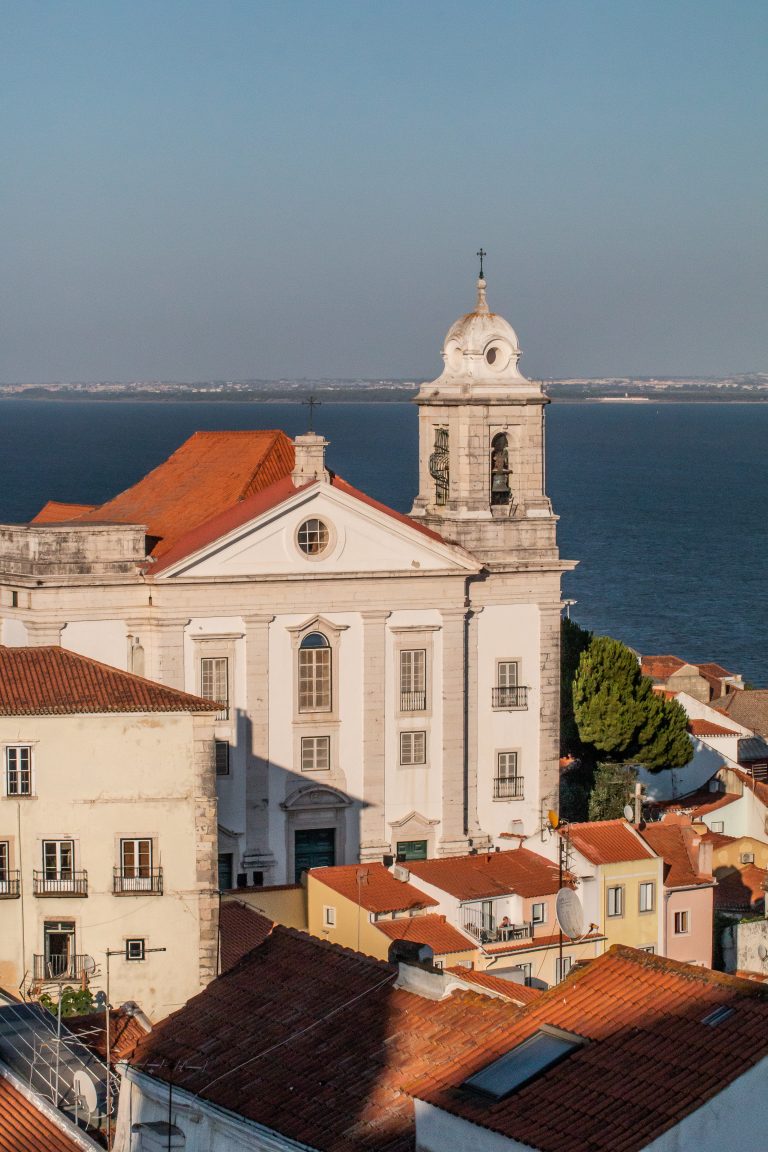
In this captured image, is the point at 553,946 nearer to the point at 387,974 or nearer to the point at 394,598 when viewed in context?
the point at 394,598

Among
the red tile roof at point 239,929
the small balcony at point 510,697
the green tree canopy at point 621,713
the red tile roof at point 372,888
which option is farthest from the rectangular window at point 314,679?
the green tree canopy at point 621,713

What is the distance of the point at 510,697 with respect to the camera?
45.4m

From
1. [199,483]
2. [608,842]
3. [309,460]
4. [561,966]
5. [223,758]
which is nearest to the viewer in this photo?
[561,966]

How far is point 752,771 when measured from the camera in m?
60.4

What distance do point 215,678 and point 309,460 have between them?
441 centimetres

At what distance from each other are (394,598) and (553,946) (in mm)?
8585

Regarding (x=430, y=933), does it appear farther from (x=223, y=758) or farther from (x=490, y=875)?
(x=223, y=758)

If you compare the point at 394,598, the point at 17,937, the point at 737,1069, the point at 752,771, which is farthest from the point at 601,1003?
the point at 752,771

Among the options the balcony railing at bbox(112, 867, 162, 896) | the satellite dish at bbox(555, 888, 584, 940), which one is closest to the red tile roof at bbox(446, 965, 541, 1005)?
the satellite dish at bbox(555, 888, 584, 940)

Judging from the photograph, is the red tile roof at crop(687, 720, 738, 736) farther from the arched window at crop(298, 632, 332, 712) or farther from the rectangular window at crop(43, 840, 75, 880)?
the rectangular window at crop(43, 840, 75, 880)

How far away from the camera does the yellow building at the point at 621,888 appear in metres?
39.4

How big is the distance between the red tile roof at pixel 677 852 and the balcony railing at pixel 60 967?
A: 12448mm

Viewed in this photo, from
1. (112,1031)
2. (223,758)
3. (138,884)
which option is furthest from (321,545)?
(112,1031)

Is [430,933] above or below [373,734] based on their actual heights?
below
